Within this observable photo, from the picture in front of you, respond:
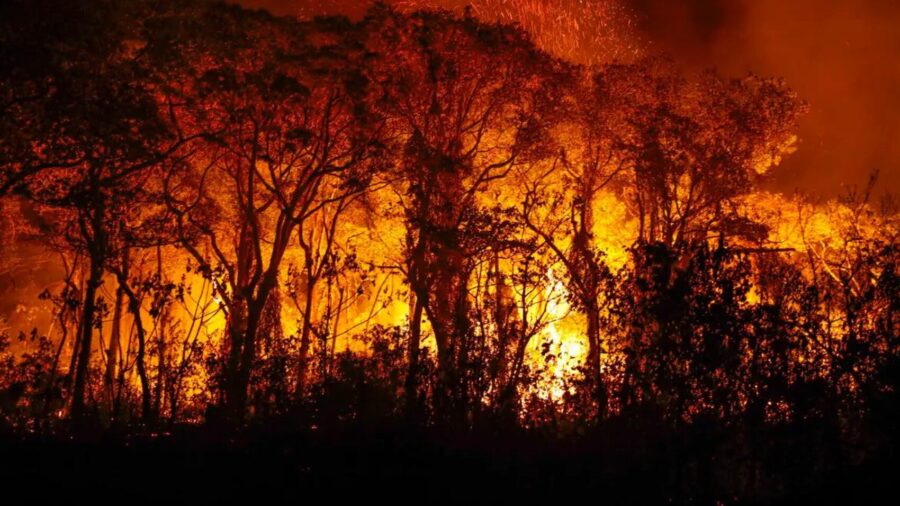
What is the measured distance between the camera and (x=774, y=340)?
362 inches

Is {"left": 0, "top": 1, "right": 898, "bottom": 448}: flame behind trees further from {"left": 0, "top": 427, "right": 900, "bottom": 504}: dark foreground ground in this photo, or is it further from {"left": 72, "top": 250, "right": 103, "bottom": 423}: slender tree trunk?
{"left": 0, "top": 427, "right": 900, "bottom": 504}: dark foreground ground

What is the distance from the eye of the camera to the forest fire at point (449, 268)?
29.8 ft

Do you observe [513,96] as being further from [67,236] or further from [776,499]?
[776,499]

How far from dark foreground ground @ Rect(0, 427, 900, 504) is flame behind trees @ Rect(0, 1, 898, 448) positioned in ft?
2.29

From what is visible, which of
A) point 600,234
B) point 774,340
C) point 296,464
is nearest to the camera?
point 774,340

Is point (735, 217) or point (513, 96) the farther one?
point (735, 217)

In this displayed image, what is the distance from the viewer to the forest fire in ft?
29.8

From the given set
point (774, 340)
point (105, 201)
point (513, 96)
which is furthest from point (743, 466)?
point (513, 96)

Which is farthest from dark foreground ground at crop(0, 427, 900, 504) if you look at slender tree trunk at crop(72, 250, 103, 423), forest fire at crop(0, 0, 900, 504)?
slender tree trunk at crop(72, 250, 103, 423)

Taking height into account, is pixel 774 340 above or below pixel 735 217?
below

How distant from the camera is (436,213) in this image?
17.4m

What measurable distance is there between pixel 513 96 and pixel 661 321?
1295 cm

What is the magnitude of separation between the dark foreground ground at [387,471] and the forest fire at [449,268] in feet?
0.19

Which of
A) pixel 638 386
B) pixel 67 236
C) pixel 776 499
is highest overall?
pixel 67 236
